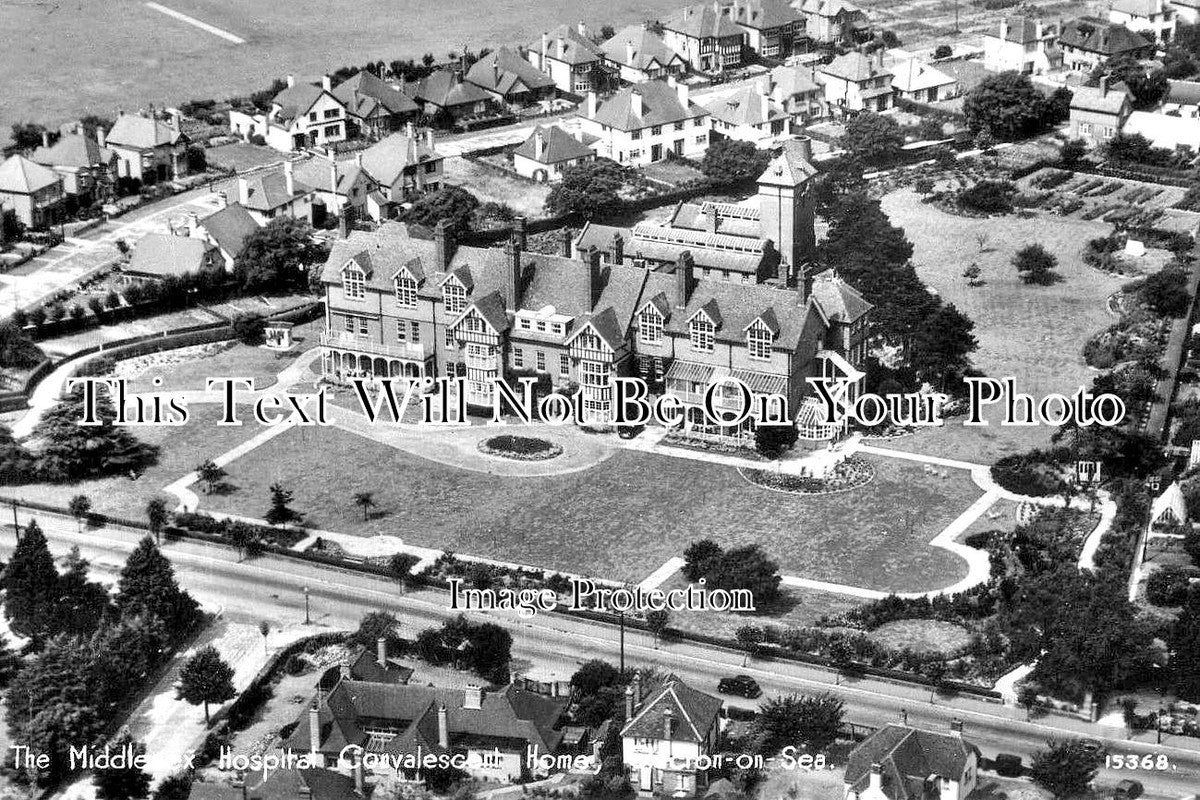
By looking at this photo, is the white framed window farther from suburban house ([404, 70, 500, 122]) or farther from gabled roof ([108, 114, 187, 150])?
suburban house ([404, 70, 500, 122])

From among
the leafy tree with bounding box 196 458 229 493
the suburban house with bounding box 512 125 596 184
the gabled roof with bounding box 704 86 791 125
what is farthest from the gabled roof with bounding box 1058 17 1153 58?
the leafy tree with bounding box 196 458 229 493

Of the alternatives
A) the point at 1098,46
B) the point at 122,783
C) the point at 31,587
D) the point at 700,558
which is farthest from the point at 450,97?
the point at 122,783

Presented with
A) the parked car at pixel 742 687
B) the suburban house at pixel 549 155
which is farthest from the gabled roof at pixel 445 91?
the parked car at pixel 742 687

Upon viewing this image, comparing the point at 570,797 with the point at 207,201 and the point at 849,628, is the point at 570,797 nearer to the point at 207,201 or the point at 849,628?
the point at 849,628

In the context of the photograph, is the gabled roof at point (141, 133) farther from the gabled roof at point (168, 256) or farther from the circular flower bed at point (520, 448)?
the circular flower bed at point (520, 448)

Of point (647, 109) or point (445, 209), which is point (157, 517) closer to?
point (445, 209)

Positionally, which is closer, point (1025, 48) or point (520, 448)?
point (520, 448)
